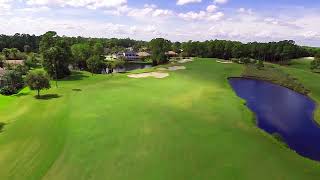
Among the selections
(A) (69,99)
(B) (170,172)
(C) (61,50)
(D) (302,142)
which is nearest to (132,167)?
(B) (170,172)

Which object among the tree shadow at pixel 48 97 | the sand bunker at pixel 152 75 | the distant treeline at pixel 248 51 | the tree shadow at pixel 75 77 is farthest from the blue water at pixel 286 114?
the distant treeline at pixel 248 51

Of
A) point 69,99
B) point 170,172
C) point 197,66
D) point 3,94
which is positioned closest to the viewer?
point 170,172

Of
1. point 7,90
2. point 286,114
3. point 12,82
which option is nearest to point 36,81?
point 7,90

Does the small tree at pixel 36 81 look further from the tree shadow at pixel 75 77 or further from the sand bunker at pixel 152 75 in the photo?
the sand bunker at pixel 152 75

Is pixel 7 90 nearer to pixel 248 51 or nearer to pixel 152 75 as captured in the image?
pixel 152 75

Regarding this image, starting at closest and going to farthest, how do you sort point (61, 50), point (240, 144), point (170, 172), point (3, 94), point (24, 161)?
point (170, 172)
point (24, 161)
point (240, 144)
point (3, 94)
point (61, 50)

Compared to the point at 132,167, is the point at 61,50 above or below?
above

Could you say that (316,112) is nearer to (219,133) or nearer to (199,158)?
(219,133)
